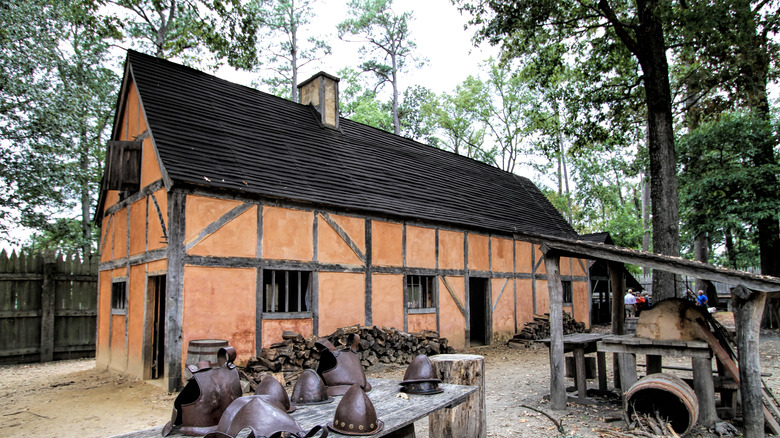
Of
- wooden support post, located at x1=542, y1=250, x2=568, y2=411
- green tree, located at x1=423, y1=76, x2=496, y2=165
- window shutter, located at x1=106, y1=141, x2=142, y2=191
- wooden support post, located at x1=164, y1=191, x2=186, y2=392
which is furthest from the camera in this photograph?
green tree, located at x1=423, y1=76, x2=496, y2=165

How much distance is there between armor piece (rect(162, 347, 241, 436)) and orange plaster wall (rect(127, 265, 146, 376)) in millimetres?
7401

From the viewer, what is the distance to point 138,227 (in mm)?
10359

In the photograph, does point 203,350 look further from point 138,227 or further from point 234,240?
point 138,227

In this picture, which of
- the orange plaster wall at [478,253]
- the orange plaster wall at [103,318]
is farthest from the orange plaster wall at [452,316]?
the orange plaster wall at [103,318]

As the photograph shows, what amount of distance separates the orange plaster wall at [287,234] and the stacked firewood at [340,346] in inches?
62.5

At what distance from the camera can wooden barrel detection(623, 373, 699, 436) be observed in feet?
18.5

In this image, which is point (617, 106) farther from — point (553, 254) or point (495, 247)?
point (553, 254)

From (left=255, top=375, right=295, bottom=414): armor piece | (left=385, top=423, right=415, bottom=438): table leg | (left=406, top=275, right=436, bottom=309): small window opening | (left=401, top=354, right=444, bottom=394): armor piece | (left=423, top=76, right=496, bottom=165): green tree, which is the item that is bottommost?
(left=385, top=423, right=415, bottom=438): table leg

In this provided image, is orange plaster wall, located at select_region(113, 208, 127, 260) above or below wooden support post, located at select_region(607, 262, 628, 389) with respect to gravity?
above

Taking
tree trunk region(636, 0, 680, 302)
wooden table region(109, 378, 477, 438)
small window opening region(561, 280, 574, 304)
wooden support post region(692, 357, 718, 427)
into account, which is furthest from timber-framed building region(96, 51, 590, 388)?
wooden support post region(692, 357, 718, 427)

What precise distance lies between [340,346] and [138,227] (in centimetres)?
552

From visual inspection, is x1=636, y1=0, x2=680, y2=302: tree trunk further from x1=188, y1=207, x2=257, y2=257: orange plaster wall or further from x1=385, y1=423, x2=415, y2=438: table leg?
x1=385, y1=423, x2=415, y2=438: table leg

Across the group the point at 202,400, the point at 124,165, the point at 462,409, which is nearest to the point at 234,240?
the point at 124,165

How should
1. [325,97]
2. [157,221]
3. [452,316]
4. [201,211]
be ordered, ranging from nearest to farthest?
[201,211]
[157,221]
[452,316]
[325,97]
